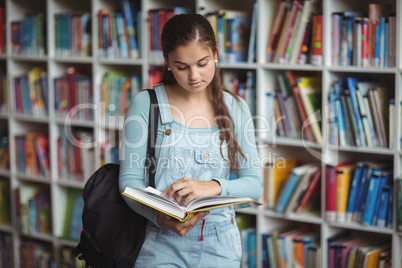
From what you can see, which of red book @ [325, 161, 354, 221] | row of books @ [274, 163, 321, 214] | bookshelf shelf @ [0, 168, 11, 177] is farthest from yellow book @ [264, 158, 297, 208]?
bookshelf shelf @ [0, 168, 11, 177]

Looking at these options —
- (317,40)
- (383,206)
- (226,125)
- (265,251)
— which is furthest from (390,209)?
(226,125)

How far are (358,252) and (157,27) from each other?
150 cm

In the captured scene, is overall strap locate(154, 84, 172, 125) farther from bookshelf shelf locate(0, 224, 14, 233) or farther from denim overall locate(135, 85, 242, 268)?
bookshelf shelf locate(0, 224, 14, 233)

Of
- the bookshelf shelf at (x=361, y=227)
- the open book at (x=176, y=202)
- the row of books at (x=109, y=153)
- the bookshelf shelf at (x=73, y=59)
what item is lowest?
the bookshelf shelf at (x=361, y=227)

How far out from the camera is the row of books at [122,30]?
3075 millimetres

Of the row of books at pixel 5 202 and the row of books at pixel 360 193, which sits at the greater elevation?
the row of books at pixel 360 193

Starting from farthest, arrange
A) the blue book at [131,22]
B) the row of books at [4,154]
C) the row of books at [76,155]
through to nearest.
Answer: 1. the row of books at [4,154]
2. the row of books at [76,155]
3. the blue book at [131,22]

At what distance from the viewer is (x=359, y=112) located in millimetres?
2490

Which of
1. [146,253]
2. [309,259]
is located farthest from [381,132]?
[146,253]

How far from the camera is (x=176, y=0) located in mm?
3191

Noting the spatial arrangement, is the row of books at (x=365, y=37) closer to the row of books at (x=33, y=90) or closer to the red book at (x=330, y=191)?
the red book at (x=330, y=191)

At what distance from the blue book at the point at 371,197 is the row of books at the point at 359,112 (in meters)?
0.14

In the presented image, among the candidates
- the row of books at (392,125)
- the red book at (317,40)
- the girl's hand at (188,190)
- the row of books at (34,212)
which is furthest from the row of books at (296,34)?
the row of books at (34,212)

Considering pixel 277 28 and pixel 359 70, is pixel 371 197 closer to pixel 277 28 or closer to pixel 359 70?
pixel 359 70
